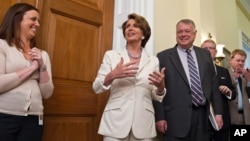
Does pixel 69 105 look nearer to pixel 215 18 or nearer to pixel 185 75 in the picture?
pixel 185 75

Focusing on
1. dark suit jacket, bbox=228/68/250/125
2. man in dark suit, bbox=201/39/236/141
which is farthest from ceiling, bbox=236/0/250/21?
man in dark suit, bbox=201/39/236/141

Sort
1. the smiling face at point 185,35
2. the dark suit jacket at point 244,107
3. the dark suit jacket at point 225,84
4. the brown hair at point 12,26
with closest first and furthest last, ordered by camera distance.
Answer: the brown hair at point 12,26
the smiling face at point 185,35
the dark suit jacket at point 225,84
the dark suit jacket at point 244,107

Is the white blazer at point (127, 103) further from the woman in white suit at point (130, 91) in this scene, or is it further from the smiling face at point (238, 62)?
the smiling face at point (238, 62)

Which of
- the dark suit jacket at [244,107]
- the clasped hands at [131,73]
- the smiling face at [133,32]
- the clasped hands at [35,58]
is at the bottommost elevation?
the dark suit jacket at [244,107]

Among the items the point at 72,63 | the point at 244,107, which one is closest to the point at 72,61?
the point at 72,63

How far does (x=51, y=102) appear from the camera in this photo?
160cm

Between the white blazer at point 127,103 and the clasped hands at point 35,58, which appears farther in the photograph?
the white blazer at point 127,103

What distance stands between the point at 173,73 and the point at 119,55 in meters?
0.41

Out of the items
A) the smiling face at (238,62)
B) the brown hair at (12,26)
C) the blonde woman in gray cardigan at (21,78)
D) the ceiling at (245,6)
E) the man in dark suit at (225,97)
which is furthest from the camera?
the ceiling at (245,6)

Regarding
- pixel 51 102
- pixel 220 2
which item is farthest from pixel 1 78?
pixel 220 2

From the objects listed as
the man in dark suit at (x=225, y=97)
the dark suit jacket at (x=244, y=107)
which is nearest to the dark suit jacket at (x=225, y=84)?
the man in dark suit at (x=225, y=97)

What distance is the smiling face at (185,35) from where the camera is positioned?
1.82 metres

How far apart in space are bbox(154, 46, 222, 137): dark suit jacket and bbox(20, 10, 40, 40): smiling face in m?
0.87

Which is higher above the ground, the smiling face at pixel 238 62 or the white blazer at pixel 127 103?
the smiling face at pixel 238 62
